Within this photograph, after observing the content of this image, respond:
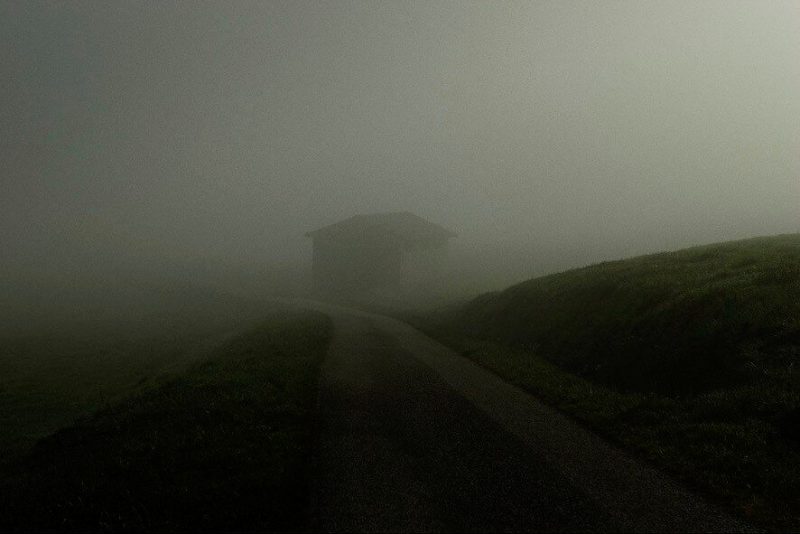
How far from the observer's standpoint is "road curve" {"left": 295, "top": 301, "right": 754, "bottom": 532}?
25.2 feet

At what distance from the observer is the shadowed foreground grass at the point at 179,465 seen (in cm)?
812

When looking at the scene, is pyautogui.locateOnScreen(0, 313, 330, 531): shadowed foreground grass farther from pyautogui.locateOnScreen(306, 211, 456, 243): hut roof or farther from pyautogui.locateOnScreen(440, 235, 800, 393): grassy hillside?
pyautogui.locateOnScreen(306, 211, 456, 243): hut roof

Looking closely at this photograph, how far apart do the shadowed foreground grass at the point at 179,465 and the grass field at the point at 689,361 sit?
7.04m

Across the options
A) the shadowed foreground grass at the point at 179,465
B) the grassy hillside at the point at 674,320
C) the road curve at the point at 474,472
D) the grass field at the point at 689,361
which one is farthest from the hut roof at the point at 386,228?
the road curve at the point at 474,472

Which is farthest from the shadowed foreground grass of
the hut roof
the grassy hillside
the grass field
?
the hut roof

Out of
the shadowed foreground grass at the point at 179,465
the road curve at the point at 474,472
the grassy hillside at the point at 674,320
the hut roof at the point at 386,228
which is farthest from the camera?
the hut roof at the point at 386,228

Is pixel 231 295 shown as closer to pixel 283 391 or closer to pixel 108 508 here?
pixel 283 391

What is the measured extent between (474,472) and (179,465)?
5.63m

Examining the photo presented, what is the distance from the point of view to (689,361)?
14.3 m

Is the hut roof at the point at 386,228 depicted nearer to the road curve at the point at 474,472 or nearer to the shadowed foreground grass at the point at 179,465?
the shadowed foreground grass at the point at 179,465

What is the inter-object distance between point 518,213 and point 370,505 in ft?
614

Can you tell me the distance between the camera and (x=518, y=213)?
619 feet

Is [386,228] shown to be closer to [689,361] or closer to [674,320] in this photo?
[674,320]

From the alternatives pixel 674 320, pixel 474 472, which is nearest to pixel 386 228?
pixel 674 320
